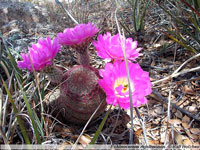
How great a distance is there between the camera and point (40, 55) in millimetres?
660

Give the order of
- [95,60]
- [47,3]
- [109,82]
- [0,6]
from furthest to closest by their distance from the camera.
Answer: [47,3] → [0,6] → [95,60] → [109,82]

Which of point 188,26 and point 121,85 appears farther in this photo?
point 188,26

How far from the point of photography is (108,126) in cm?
93

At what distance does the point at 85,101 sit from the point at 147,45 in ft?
3.07

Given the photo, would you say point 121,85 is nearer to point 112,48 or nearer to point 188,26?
point 112,48

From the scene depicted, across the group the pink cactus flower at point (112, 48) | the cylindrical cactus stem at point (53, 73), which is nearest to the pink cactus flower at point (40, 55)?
the cylindrical cactus stem at point (53, 73)

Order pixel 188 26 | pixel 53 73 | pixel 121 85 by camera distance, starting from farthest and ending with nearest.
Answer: pixel 188 26, pixel 53 73, pixel 121 85

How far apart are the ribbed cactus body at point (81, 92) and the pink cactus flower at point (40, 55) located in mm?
131

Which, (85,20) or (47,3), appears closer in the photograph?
(85,20)

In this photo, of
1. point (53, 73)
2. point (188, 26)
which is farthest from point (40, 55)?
point (188, 26)

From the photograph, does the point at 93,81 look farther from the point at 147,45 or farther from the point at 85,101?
the point at 147,45

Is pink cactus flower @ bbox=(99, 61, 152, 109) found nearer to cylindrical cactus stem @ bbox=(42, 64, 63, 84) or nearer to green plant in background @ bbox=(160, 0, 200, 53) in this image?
cylindrical cactus stem @ bbox=(42, 64, 63, 84)

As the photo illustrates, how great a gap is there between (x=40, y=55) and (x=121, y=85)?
1.05 feet

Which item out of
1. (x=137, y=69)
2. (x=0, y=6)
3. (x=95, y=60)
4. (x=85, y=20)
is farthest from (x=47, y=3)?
(x=137, y=69)
